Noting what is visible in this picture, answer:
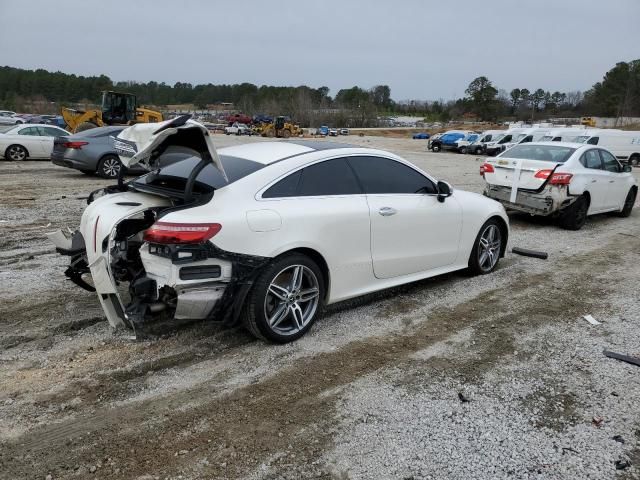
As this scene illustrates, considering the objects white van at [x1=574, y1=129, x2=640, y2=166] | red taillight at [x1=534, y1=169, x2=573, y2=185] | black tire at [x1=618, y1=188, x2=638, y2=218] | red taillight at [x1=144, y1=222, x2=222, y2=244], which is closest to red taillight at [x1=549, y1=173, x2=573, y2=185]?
red taillight at [x1=534, y1=169, x2=573, y2=185]

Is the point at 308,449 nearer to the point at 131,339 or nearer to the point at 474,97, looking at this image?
the point at 131,339

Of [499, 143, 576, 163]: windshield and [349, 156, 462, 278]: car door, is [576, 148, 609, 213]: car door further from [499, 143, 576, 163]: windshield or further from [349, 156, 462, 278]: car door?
[349, 156, 462, 278]: car door

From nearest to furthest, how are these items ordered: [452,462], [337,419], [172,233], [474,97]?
[452,462] → [337,419] → [172,233] → [474,97]

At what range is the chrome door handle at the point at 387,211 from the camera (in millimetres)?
4727

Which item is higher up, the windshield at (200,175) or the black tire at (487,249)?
the windshield at (200,175)

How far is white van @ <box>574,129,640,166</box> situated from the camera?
2834 centimetres

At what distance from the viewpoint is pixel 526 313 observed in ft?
16.9

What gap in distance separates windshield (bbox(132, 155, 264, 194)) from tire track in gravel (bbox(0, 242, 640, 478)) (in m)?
1.49

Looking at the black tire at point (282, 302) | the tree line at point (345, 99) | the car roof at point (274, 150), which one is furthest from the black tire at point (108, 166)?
the tree line at point (345, 99)

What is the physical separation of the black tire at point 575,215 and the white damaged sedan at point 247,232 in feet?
17.6

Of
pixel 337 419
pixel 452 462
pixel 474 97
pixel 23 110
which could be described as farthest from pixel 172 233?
pixel 474 97

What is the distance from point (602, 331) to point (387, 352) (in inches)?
83.8

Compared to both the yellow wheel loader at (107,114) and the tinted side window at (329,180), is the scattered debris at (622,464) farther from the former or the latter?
the yellow wheel loader at (107,114)

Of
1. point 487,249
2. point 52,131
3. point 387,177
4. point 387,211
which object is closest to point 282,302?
point 387,211
